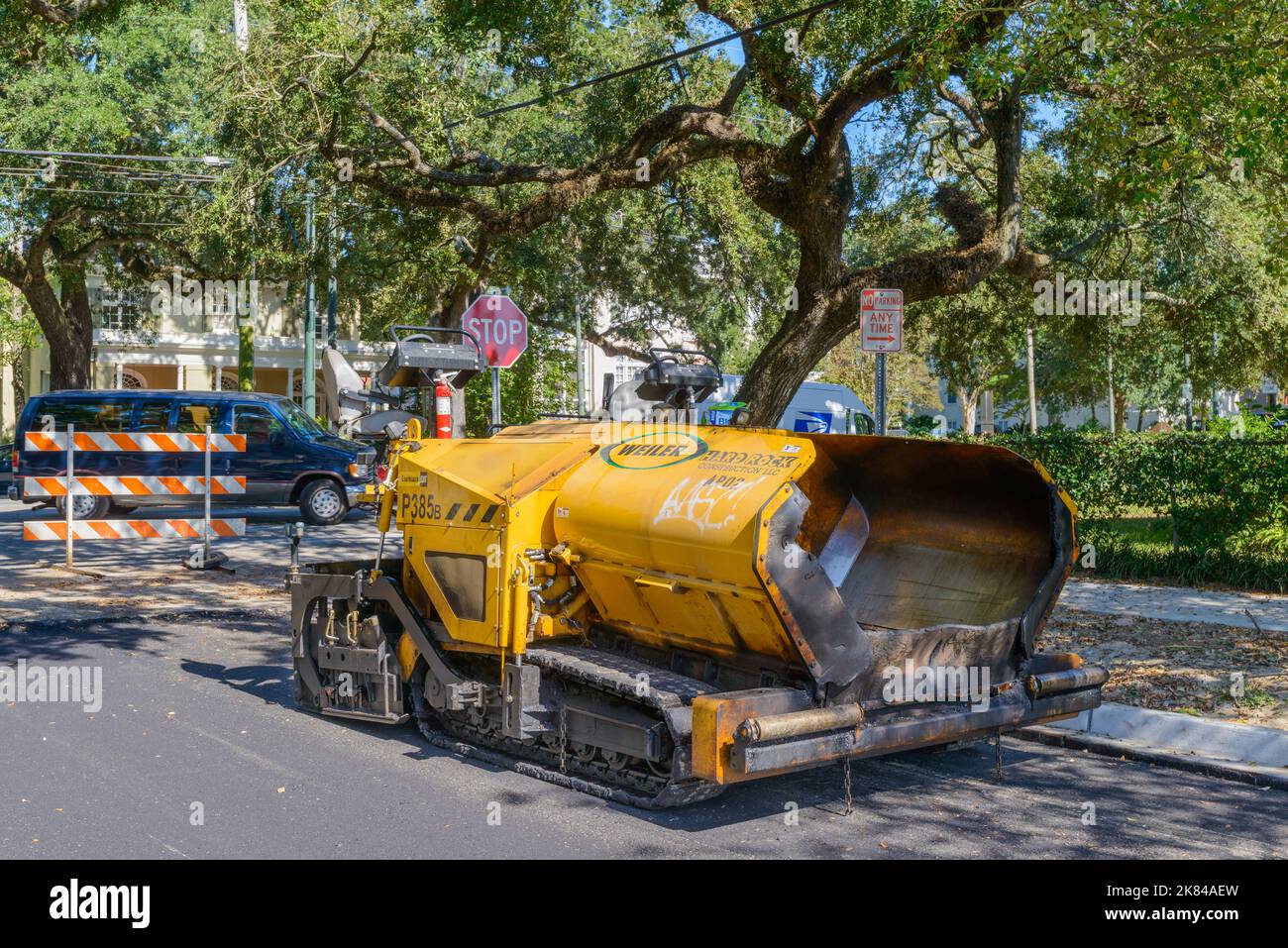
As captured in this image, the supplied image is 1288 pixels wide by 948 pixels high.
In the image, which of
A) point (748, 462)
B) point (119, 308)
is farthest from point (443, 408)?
point (119, 308)

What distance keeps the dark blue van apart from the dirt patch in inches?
506

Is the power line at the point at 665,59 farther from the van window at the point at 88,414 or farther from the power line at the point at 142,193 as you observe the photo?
the power line at the point at 142,193

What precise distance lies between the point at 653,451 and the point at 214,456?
49.4 ft

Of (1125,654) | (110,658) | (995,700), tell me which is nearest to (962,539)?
(995,700)

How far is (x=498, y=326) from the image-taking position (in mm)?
10945

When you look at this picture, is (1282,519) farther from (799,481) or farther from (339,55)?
(339,55)

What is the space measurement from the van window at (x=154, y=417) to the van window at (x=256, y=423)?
1147 mm

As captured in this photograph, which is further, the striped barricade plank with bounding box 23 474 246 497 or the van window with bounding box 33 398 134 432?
the van window with bounding box 33 398 134 432

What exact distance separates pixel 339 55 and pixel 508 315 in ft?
17.3

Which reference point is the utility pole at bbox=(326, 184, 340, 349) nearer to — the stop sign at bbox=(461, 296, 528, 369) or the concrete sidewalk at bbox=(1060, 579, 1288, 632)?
the stop sign at bbox=(461, 296, 528, 369)

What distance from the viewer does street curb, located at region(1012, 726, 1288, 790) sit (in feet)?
21.6

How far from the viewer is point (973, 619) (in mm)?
6602

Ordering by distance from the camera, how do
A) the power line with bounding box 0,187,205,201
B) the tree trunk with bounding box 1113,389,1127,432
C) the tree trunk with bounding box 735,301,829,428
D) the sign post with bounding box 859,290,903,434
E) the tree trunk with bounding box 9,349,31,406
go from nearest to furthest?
the sign post with bounding box 859,290,903,434, the tree trunk with bounding box 735,301,829,428, the power line with bounding box 0,187,205,201, the tree trunk with bounding box 1113,389,1127,432, the tree trunk with bounding box 9,349,31,406

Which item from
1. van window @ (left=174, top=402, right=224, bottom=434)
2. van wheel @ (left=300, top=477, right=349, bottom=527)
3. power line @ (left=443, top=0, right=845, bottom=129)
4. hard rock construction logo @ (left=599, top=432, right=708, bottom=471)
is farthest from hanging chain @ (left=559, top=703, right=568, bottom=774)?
van window @ (left=174, top=402, right=224, bottom=434)
